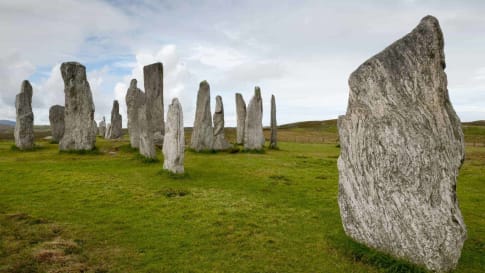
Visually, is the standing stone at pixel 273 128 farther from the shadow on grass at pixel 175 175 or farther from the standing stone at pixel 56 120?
the standing stone at pixel 56 120

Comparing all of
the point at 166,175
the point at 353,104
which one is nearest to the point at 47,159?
the point at 166,175

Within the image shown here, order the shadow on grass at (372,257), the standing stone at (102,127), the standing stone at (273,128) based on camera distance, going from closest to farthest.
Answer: the shadow on grass at (372,257) < the standing stone at (273,128) < the standing stone at (102,127)

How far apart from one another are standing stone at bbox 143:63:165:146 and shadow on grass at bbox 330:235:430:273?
20.5m

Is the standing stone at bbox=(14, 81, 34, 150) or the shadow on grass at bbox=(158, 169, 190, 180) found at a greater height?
the standing stone at bbox=(14, 81, 34, 150)

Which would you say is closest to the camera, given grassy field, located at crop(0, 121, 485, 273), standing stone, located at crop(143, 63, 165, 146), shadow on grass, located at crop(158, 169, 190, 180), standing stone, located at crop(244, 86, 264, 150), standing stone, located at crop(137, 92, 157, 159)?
grassy field, located at crop(0, 121, 485, 273)

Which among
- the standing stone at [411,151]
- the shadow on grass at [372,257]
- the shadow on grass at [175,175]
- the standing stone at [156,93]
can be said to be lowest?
the shadow on grass at [372,257]

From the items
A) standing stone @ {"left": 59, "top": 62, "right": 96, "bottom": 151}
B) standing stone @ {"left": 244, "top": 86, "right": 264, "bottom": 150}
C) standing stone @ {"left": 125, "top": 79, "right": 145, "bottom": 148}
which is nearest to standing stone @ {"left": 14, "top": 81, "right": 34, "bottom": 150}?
standing stone @ {"left": 59, "top": 62, "right": 96, "bottom": 151}

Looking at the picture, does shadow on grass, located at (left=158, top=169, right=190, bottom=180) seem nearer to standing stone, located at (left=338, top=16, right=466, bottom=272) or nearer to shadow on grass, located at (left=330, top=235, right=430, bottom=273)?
shadow on grass, located at (left=330, top=235, right=430, bottom=273)

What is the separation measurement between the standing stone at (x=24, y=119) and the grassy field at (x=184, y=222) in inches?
320

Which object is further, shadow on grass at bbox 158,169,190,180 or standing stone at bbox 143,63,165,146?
standing stone at bbox 143,63,165,146

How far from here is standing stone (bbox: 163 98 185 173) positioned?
56.2 ft

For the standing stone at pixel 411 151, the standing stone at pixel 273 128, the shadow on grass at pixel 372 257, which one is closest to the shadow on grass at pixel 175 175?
the shadow on grass at pixel 372 257

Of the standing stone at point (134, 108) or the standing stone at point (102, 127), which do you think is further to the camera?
the standing stone at point (102, 127)

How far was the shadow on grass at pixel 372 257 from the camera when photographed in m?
7.61
